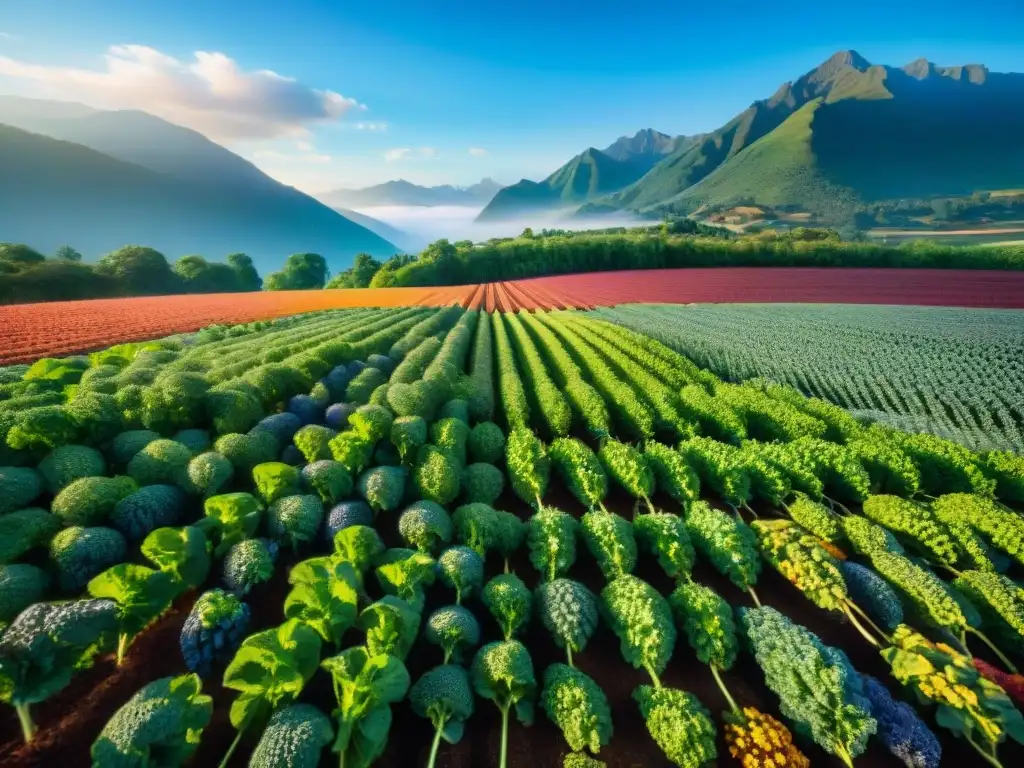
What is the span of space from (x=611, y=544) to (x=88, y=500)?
8.09 m

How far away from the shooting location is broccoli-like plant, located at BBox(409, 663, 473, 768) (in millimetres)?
4738

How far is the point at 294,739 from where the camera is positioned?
416cm

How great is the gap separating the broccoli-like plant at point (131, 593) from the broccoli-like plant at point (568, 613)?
489cm

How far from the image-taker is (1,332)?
62.8 ft

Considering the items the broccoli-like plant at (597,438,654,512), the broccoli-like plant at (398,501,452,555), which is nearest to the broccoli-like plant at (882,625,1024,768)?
the broccoli-like plant at (597,438,654,512)

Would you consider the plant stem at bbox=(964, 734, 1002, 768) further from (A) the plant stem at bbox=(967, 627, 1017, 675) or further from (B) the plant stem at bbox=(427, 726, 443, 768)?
(B) the plant stem at bbox=(427, 726, 443, 768)

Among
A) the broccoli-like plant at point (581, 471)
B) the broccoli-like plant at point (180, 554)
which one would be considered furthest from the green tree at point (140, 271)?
the broccoli-like plant at point (581, 471)

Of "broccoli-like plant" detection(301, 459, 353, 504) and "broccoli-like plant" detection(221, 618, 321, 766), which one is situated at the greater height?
"broccoli-like plant" detection(301, 459, 353, 504)

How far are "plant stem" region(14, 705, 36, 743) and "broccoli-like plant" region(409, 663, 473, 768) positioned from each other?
3.94m

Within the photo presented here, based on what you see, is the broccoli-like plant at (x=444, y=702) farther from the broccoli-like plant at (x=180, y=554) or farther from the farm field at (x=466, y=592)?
the broccoli-like plant at (x=180, y=554)

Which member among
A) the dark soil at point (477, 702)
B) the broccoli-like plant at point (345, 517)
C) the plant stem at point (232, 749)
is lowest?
the dark soil at point (477, 702)

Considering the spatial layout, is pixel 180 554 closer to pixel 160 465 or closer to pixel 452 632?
pixel 160 465

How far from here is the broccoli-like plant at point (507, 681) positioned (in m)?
5.01

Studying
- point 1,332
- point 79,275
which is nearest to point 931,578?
point 1,332
